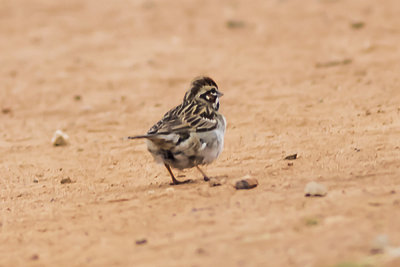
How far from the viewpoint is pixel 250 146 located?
9.74 m

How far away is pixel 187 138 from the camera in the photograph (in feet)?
26.8

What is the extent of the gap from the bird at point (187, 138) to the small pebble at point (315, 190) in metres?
1.69

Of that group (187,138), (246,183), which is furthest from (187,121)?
(246,183)

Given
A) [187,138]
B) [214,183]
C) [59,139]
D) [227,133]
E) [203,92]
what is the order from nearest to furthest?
[214,183] → [187,138] → [203,92] → [227,133] → [59,139]

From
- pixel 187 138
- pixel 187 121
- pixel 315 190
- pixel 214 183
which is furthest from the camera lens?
pixel 187 121

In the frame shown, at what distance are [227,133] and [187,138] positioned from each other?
8.27 feet

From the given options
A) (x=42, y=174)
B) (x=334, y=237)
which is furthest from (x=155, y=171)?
(x=334, y=237)

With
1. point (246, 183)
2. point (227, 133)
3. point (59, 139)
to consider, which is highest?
point (59, 139)

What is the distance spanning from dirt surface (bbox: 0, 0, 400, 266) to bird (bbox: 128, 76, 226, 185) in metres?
0.29

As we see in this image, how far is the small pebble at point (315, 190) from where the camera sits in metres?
6.78

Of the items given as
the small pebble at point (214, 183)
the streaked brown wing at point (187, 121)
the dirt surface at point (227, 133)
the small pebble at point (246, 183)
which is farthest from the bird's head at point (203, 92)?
the small pebble at point (246, 183)

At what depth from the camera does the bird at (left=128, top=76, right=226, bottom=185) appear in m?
8.01

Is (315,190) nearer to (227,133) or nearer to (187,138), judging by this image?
(187,138)

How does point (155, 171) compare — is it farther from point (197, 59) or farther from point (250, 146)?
point (197, 59)
